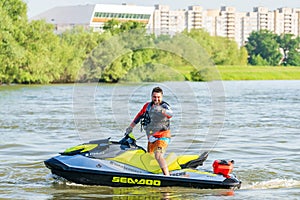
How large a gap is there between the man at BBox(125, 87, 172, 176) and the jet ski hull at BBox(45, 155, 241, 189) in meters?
0.20

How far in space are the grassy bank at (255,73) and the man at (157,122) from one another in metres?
56.5

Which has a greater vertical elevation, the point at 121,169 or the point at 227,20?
the point at 227,20

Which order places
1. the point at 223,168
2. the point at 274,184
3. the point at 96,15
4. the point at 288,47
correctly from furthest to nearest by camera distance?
the point at 288,47 → the point at 96,15 → the point at 274,184 → the point at 223,168

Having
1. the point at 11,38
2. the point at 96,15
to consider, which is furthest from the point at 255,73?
the point at 96,15

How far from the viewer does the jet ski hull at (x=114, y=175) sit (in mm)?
9484

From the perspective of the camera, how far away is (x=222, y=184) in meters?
9.62

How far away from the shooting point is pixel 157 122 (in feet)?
30.6

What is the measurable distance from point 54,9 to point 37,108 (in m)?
97.8

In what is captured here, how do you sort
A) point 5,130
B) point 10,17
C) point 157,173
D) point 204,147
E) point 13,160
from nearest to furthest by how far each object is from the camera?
1. point 157,173
2. point 13,160
3. point 204,147
4. point 5,130
5. point 10,17

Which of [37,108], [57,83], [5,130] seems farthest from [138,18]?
[5,130]

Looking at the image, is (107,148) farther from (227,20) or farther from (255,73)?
(227,20)

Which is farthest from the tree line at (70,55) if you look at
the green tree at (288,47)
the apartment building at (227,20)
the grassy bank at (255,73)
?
the apartment building at (227,20)

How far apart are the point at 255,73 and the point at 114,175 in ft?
210

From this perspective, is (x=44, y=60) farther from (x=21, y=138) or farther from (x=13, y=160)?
(x=13, y=160)
